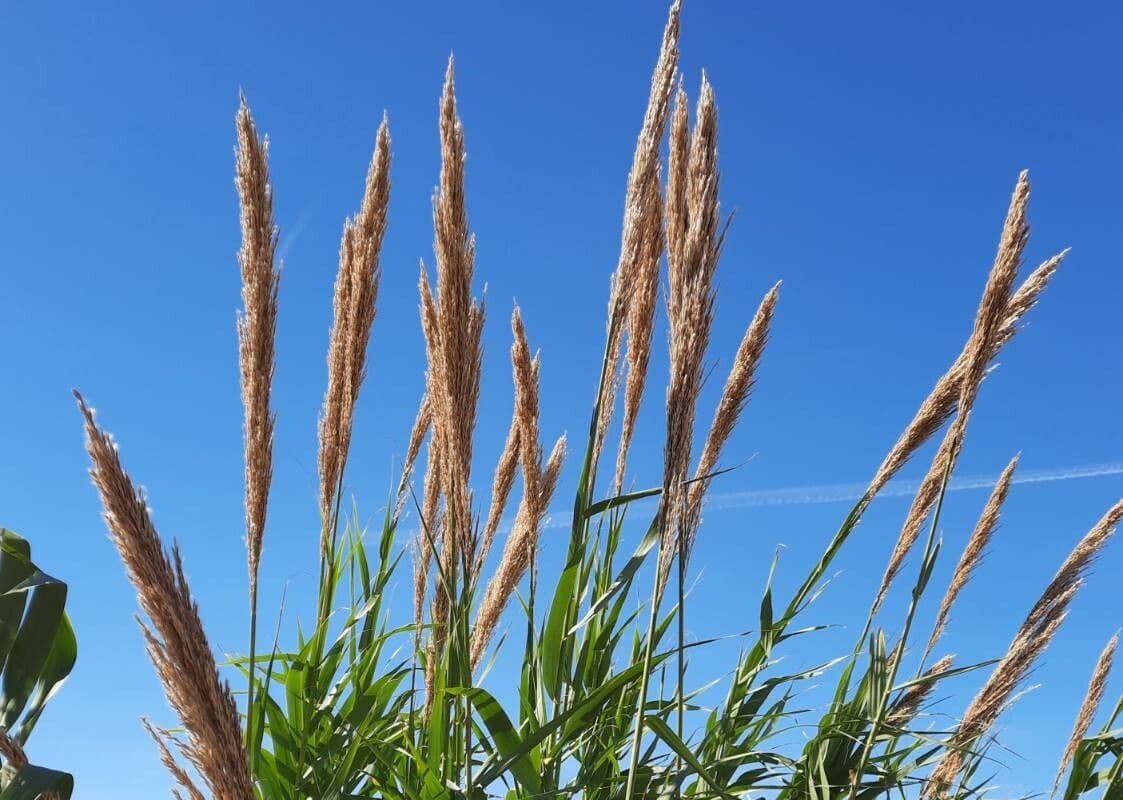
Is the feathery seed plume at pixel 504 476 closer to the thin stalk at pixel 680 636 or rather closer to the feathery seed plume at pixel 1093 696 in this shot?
the thin stalk at pixel 680 636

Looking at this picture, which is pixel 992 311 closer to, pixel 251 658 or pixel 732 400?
pixel 732 400

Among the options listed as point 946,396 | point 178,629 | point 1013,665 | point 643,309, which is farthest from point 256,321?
point 1013,665

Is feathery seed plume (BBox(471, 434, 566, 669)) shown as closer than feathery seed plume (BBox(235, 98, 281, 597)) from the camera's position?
No

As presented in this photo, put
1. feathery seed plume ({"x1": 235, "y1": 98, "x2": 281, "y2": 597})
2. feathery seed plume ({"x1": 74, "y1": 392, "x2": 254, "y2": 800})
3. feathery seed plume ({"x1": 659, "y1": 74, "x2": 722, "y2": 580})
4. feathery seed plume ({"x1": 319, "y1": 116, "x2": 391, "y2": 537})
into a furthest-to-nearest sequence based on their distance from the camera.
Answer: feathery seed plume ({"x1": 319, "y1": 116, "x2": 391, "y2": 537}), feathery seed plume ({"x1": 235, "y1": 98, "x2": 281, "y2": 597}), feathery seed plume ({"x1": 659, "y1": 74, "x2": 722, "y2": 580}), feathery seed plume ({"x1": 74, "y1": 392, "x2": 254, "y2": 800})

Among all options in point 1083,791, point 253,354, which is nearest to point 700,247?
point 253,354

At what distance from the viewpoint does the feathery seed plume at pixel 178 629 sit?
1.12 m

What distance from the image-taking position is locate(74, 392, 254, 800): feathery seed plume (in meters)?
1.12

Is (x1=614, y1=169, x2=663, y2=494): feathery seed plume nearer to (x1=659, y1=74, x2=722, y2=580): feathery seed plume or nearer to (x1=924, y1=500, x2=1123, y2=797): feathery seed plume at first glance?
(x1=659, y1=74, x2=722, y2=580): feathery seed plume

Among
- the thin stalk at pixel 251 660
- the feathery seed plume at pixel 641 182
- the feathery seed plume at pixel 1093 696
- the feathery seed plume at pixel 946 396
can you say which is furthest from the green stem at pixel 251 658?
the feathery seed plume at pixel 1093 696

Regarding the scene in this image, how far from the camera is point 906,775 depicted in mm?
2193

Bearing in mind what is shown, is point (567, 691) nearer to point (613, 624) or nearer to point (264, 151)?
point (613, 624)

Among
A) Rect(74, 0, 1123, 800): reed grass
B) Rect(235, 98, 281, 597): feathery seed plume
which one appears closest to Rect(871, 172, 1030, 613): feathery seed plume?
Rect(74, 0, 1123, 800): reed grass

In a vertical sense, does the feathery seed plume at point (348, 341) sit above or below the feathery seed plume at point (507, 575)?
above

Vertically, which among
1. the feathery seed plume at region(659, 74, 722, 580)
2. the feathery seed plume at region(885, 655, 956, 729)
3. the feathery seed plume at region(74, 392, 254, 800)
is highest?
the feathery seed plume at region(659, 74, 722, 580)
